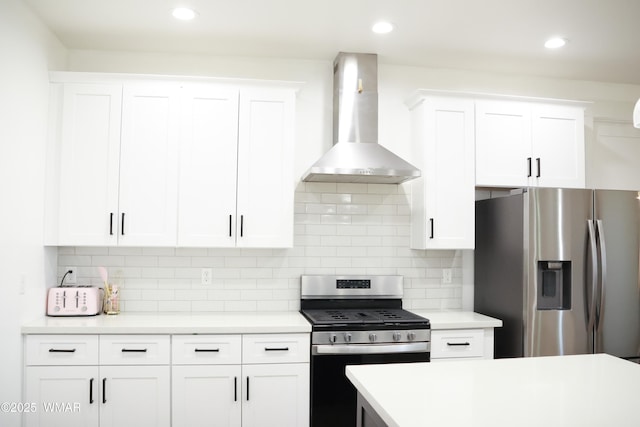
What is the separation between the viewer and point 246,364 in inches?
123

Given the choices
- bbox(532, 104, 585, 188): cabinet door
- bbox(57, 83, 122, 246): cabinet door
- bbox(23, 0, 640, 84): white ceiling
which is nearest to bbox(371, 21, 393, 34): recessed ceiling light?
bbox(23, 0, 640, 84): white ceiling

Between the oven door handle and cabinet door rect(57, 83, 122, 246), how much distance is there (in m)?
1.54

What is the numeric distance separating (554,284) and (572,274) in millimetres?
132

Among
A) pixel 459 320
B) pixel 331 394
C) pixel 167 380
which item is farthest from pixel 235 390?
pixel 459 320

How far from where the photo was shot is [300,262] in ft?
12.5

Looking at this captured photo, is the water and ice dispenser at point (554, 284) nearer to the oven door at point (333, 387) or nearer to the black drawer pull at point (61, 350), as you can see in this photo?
the oven door at point (333, 387)

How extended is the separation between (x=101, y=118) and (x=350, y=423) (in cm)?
254

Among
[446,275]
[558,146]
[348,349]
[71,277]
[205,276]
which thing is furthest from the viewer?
[446,275]

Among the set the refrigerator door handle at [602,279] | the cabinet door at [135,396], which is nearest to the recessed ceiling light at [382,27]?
the refrigerator door handle at [602,279]

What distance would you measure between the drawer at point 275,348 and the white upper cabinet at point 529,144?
1720mm

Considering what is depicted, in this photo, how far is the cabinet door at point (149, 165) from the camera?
A: 3.37m

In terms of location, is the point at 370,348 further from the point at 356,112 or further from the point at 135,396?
the point at 356,112

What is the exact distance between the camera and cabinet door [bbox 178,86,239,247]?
3400 millimetres

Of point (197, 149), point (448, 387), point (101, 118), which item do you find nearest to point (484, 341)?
point (448, 387)
